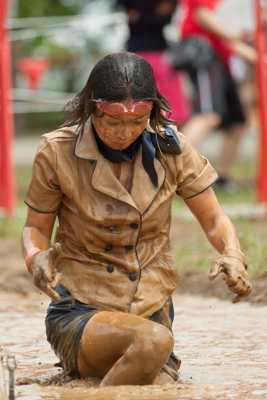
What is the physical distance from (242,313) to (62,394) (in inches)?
68.3

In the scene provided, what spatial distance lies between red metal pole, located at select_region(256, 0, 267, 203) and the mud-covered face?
414 cm

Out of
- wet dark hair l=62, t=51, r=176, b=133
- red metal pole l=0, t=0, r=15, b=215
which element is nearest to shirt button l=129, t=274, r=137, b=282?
wet dark hair l=62, t=51, r=176, b=133

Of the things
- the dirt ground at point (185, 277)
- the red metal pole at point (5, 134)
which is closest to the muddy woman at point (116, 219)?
the dirt ground at point (185, 277)

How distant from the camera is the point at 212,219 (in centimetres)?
314

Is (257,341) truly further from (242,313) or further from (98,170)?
(98,170)

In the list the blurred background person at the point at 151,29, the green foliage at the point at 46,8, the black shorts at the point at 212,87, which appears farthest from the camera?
the green foliage at the point at 46,8

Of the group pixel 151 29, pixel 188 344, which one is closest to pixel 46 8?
pixel 151 29

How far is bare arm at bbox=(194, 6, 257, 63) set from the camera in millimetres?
6965

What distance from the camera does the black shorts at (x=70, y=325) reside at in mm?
2867

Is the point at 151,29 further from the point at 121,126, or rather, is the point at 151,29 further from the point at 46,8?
the point at 46,8

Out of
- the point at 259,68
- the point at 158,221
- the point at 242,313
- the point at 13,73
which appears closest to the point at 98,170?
the point at 158,221

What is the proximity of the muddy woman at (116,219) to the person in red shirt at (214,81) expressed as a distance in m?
4.01

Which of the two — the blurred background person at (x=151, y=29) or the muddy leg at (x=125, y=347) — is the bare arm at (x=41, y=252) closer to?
the muddy leg at (x=125, y=347)

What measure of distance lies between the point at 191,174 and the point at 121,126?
395 millimetres
